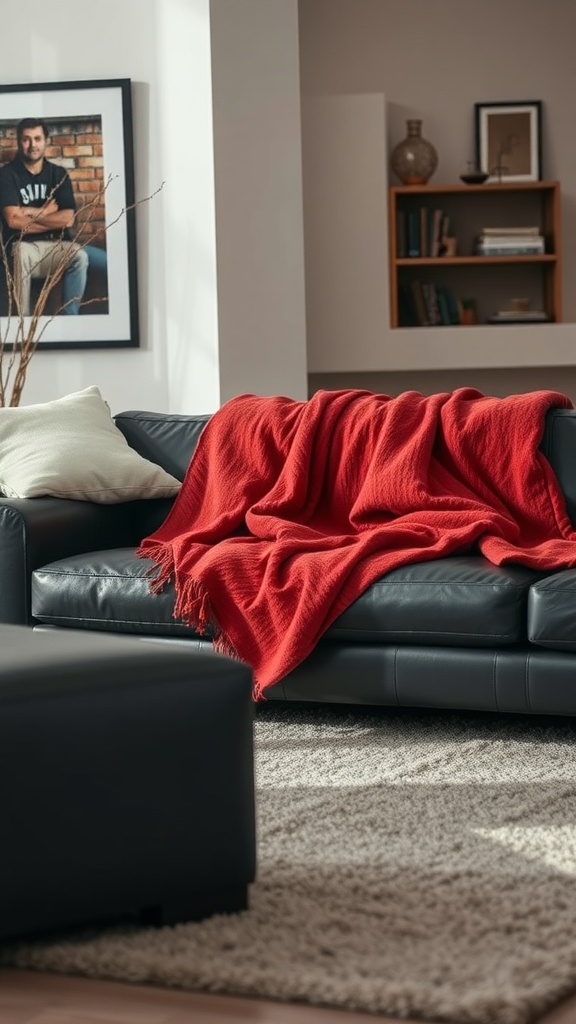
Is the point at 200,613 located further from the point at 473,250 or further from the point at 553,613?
the point at 473,250

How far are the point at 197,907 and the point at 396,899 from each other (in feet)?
0.99

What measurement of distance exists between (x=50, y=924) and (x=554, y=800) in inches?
44.7

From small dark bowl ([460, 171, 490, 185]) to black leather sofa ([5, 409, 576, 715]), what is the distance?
332 centimetres

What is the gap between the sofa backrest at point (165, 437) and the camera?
171 inches

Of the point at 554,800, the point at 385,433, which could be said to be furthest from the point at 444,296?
the point at 554,800

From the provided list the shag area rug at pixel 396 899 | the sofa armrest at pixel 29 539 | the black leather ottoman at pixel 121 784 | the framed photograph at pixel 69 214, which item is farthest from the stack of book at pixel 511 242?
the black leather ottoman at pixel 121 784

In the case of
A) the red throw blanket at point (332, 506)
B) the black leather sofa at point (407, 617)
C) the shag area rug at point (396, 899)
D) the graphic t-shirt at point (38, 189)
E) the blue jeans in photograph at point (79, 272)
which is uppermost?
A: the graphic t-shirt at point (38, 189)

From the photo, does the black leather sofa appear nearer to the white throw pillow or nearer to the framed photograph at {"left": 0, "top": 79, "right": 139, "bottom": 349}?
the white throw pillow

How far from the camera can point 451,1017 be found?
175cm

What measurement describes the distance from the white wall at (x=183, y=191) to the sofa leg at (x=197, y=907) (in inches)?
156

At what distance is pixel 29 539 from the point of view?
374cm

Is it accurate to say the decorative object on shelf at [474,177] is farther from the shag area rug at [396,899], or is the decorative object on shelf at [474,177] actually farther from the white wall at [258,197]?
the shag area rug at [396,899]

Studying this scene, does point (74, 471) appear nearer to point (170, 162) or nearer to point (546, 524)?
point (546, 524)

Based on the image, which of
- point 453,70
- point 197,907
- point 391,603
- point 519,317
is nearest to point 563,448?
point 391,603
